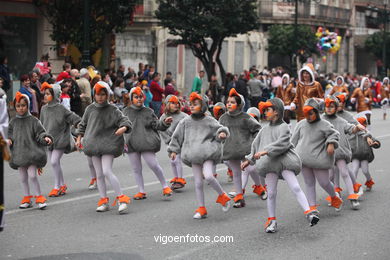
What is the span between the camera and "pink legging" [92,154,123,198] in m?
10.5

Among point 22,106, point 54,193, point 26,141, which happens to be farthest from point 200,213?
point 54,193

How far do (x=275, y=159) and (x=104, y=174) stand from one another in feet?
7.43

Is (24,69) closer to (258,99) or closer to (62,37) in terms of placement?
(62,37)

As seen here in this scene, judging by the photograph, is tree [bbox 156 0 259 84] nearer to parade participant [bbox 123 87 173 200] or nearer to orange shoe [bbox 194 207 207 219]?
parade participant [bbox 123 87 173 200]

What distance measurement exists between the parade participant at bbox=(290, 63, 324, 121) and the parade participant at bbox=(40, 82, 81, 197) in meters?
4.36

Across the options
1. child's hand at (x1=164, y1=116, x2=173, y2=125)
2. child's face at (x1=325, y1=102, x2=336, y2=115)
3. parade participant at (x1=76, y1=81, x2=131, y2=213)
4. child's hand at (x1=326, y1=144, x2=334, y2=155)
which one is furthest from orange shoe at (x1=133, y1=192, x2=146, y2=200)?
child's hand at (x1=326, y1=144, x2=334, y2=155)

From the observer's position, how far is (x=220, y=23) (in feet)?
110

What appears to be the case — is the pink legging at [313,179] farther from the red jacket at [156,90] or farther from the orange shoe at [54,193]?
the red jacket at [156,90]

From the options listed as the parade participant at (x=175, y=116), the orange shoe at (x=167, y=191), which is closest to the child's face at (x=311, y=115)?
the orange shoe at (x=167, y=191)

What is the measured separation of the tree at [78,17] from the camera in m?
25.7

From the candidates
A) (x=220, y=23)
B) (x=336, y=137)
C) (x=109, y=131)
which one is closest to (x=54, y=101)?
(x=109, y=131)

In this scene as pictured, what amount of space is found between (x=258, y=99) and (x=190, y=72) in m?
19.1

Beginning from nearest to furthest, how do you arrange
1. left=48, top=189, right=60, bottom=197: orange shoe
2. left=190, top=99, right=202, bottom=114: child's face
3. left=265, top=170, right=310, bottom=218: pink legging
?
1. left=265, top=170, right=310, bottom=218: pink legging
2. left=190, top=99, right=202, bottom=114: child's face
3. left=48, top=189, right=60, bottom=197: orange shoe

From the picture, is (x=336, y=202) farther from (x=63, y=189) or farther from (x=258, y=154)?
(x=63, y=189)
